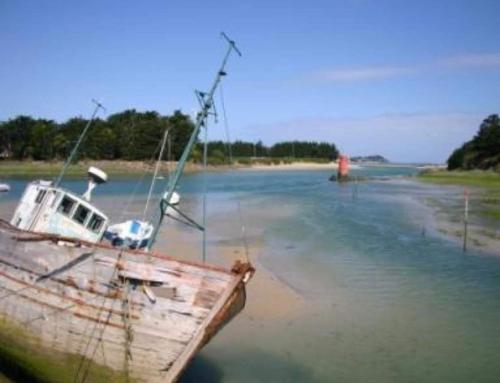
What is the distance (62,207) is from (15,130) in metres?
119

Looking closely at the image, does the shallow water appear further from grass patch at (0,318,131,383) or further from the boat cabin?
the boat cabin

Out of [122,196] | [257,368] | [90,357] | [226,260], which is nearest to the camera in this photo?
[90,357]

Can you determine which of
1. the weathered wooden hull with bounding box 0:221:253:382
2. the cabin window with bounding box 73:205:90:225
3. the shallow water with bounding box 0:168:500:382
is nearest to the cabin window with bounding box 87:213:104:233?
the cabin window with bounding box 73:205:90:225

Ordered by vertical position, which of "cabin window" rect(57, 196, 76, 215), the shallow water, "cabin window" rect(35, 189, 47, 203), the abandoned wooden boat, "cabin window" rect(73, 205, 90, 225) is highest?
"cabin window" rect(35, 189, 47, 203)

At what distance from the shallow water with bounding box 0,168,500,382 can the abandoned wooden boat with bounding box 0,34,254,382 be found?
2463 millimetres

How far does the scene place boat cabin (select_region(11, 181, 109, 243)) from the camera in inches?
514

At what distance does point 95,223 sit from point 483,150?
105974mm

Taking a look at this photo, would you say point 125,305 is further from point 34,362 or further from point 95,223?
point 95,223

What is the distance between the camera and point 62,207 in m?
13.2

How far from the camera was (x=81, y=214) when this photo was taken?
13367 millimetres

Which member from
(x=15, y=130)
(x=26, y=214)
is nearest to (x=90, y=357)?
(x=26, y=214)

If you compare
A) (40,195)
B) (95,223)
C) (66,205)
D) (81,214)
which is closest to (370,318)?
(95,223)

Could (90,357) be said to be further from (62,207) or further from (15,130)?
(15,130)

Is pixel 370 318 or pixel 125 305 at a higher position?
pixel 125 305
